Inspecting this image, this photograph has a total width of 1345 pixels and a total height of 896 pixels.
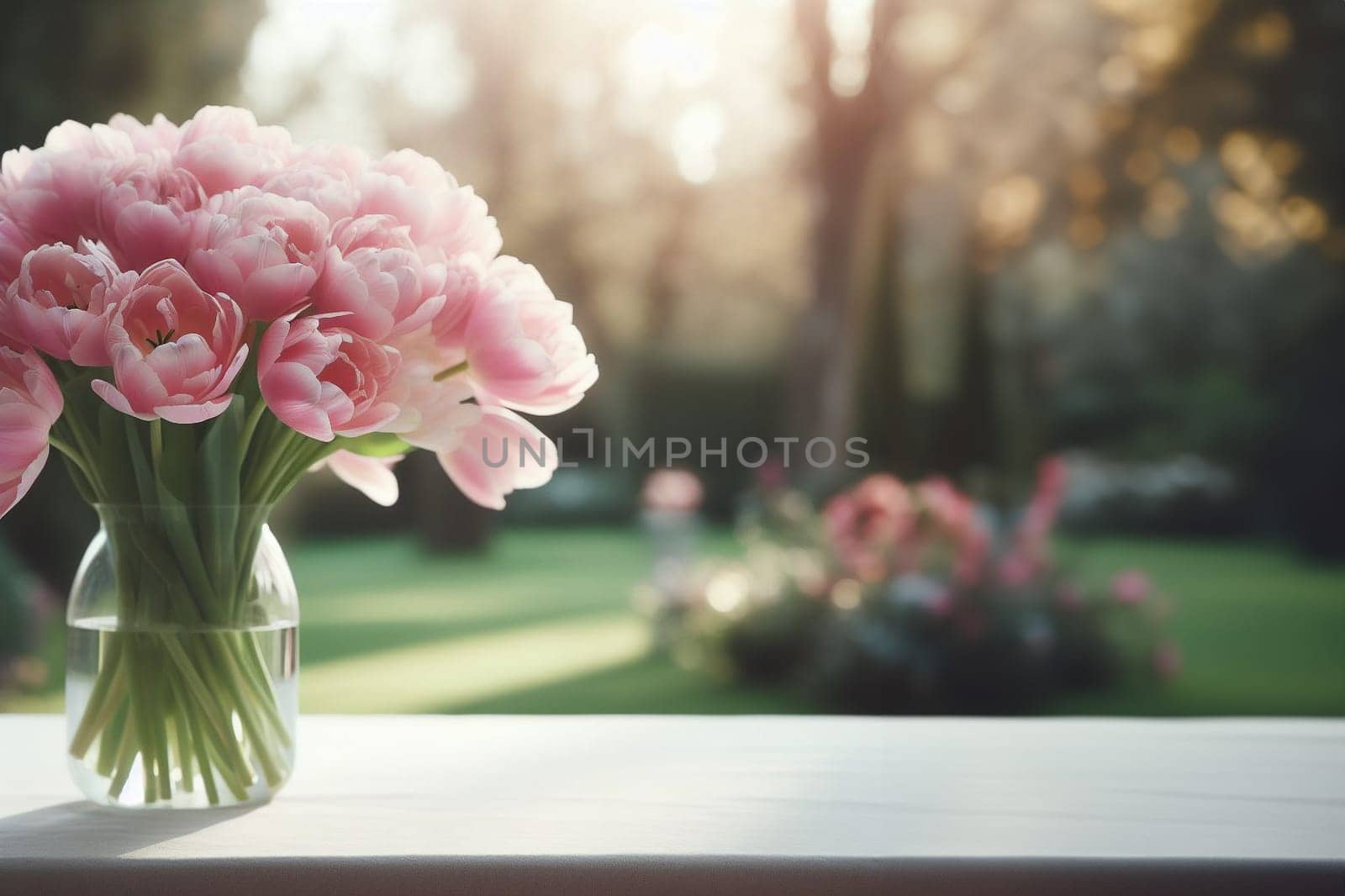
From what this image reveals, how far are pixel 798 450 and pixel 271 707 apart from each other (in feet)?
24.9

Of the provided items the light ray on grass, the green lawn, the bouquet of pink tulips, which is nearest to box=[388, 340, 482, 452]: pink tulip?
the bouquet of pink tulips

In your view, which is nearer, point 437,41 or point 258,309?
point 258,309

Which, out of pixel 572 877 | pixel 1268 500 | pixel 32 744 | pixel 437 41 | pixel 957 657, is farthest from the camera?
pixel 1268 500

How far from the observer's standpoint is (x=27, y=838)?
2.74ft

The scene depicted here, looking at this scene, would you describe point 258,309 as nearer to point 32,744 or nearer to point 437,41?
point 32,744

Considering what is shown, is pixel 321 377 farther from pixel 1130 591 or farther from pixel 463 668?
pixel 463 668

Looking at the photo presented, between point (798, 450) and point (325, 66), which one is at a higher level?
point (325, 66)

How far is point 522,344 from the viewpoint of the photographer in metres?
0.87

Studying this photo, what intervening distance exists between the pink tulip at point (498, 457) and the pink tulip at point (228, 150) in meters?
0.24

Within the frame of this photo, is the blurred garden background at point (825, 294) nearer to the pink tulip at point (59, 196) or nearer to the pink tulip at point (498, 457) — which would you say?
the pink tulip at point (498, 457)

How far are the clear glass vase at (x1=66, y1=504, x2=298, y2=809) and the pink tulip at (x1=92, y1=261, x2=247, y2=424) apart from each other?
12cm

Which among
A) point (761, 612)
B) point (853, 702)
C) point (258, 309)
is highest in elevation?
point (258, 309)

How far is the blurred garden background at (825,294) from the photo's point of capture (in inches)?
217

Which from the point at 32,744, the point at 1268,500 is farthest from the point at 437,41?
the point at 32,744
